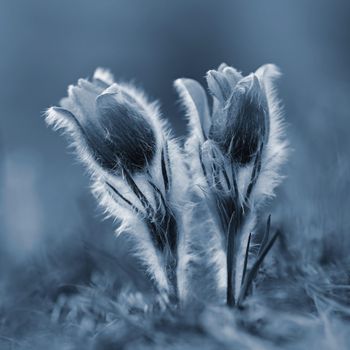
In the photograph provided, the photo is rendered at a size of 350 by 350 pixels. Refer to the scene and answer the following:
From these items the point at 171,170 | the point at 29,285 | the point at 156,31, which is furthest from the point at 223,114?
the point at 156,31

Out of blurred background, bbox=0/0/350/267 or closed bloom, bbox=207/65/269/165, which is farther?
blurred background, bbox=0/0/350/267

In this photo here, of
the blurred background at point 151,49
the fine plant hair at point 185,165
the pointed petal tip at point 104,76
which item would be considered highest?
the blurred background at point 151,49

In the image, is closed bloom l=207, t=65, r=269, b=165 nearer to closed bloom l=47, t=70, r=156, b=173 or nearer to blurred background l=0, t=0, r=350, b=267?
closed bloom l=47, t=70, r=156, b=173

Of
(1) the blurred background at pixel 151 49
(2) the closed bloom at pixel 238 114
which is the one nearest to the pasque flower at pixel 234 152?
(2) the closed bloom at pixel 238 114

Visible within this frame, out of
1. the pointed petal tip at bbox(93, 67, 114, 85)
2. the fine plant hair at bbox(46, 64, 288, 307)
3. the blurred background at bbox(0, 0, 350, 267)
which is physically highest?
the blurred background at bbox(0, 0, 350, 267)

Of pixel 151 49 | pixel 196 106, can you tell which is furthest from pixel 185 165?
pixel 151 49

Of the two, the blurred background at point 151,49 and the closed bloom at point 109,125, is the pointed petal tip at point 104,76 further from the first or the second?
the blurred background at point 151,49

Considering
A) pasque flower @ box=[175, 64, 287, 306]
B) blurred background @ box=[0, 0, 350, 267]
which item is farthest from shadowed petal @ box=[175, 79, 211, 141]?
blurred background @ box=[0, 0, 350, 267]

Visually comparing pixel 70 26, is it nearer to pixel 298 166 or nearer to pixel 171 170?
pixel 298 166

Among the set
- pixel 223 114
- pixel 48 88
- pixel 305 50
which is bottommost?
pixel 223 114
